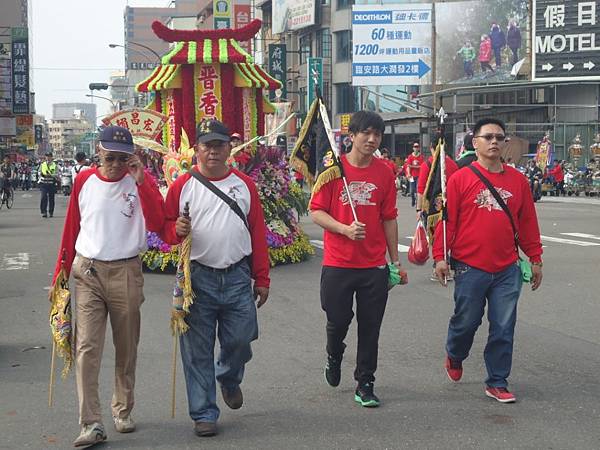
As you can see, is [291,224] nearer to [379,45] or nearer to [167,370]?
[167,370]

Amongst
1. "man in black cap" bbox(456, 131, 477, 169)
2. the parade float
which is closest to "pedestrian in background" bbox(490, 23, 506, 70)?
the parade float

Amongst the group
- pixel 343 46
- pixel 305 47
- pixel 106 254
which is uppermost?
pixel 305 47

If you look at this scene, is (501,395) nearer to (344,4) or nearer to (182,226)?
(182,226)

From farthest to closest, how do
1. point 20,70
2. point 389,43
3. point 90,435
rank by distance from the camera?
point 20,70, point 389,43, point 90,435

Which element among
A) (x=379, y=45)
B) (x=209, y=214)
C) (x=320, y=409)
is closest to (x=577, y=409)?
(x=320, y=409)

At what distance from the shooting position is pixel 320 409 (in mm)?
6051

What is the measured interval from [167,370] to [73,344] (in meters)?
1.71

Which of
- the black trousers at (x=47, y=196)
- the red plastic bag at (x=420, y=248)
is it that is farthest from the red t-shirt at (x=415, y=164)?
the red plastic bag at (x=420, y=248)

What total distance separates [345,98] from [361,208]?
181ft

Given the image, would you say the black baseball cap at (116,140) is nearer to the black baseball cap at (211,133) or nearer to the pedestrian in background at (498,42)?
the black baseball cap at (211,133)

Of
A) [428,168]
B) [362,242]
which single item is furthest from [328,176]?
[428,168]

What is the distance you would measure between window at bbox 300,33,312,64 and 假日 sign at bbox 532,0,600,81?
2562 cm

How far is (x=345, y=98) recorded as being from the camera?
6041 cm

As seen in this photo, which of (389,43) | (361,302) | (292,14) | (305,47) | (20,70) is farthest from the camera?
(305,47)
